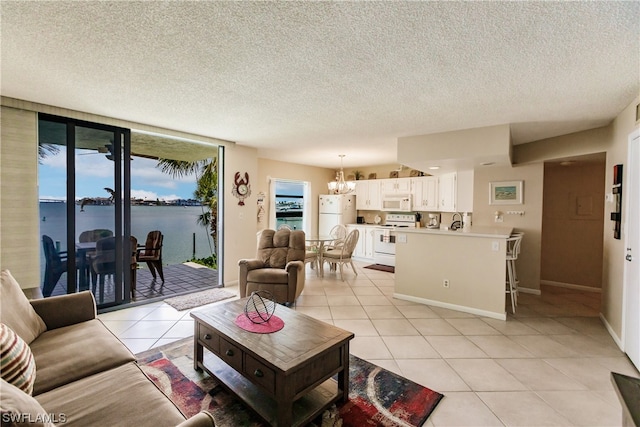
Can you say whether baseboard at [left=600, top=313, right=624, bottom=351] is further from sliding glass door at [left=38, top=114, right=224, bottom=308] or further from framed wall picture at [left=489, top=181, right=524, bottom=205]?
sliding glass door at [left=38, top=114, right=224, bottom=308]

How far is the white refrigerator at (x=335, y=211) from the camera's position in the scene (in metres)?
7.34

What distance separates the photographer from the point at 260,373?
174cm

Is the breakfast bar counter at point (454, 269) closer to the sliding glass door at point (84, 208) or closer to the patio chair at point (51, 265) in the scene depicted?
the sliding glass door at point (84, 208)

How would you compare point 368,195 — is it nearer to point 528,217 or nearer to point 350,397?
point 528,217

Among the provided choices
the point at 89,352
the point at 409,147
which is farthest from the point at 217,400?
the point at 409,147

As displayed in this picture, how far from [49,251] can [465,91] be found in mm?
4856

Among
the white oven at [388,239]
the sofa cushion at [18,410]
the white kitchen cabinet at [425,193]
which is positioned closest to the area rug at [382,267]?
the white oven at [388,239]

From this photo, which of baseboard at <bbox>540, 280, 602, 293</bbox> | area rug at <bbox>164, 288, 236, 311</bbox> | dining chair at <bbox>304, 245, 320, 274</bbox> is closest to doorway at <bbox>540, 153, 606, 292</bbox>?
baseboard at <bbox>540, 280, 602, 293</bbox>

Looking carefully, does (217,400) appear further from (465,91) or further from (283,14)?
(465,91)

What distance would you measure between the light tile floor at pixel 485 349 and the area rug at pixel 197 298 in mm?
132

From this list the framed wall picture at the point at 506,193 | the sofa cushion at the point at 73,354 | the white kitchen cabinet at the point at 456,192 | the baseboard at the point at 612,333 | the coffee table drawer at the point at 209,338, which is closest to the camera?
the sofa cushion at the point at 73,354

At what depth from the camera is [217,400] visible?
6.57 ft

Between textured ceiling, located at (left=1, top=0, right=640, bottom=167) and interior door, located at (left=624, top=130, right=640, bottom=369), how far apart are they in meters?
0.64

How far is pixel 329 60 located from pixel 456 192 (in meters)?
4.57
